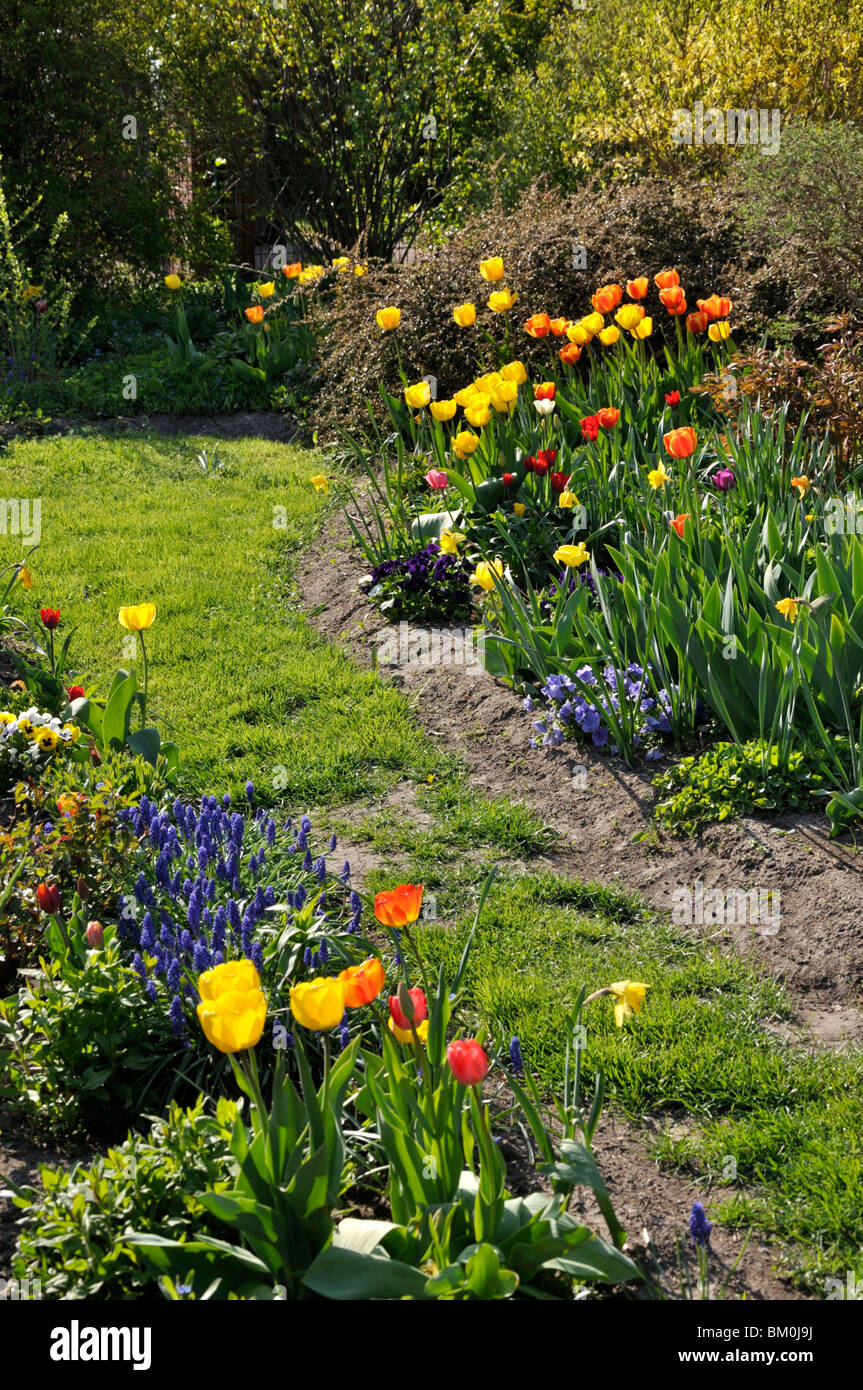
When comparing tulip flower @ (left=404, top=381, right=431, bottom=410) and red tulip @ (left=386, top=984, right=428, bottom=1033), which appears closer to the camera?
red tulip @ (left=386, top=984, right=428, bottom=1033)

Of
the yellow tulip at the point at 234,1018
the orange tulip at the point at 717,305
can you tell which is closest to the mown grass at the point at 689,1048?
the yellow tulip at the point at 234,1018

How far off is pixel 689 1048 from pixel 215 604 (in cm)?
393

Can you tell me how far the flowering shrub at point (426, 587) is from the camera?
544cm

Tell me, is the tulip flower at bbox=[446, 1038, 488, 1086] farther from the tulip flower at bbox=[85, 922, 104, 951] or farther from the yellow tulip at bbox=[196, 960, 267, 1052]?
the tulip flower at bbox=[85, 922, 104, 951]

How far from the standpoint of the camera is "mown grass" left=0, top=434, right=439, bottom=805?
4.50 meters

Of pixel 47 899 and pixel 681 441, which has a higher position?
pixel 681 441

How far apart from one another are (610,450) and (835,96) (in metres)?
5.39

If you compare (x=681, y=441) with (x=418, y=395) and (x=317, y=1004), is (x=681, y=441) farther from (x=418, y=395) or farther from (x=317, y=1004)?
(x=317, y=1004)

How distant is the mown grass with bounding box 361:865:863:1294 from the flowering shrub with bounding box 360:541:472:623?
2.00 m

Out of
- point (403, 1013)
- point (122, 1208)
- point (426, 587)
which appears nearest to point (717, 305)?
point (426, 587)

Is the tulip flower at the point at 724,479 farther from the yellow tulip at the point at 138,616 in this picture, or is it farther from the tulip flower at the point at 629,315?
the yellow tulip at the point at 138,616

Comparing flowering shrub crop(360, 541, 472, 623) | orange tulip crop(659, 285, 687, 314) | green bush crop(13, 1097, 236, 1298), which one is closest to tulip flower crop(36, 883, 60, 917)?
green bush crop(13, 1097, 236, 1298)

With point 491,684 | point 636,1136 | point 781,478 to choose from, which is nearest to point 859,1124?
point 636,1136

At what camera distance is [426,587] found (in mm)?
5504
